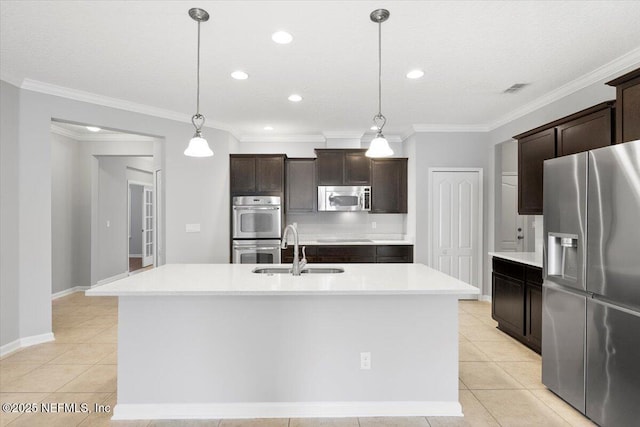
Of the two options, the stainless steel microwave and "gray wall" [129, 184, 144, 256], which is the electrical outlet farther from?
"gray wall" [129, 184, 144, 256]

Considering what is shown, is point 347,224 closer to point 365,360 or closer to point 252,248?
point 252,248

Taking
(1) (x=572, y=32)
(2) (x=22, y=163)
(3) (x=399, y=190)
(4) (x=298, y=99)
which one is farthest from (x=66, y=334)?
(1) (x=572, y=32)

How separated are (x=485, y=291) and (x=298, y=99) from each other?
3.90 m

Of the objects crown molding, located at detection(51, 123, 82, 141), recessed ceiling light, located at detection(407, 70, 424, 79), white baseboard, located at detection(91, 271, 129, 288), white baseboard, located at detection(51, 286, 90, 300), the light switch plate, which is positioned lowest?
white baseboard, located at detection(51, 286, 90, 300)

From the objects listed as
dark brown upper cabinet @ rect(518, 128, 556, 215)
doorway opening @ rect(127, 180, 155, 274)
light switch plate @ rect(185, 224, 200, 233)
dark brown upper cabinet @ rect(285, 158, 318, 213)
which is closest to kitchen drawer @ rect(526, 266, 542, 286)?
dark brown upper cabinet @ rect(518, 128, 556, 215)

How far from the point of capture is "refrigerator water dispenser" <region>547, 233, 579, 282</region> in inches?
94.1

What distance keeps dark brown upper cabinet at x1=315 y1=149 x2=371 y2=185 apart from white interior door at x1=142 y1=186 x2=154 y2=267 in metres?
5.07

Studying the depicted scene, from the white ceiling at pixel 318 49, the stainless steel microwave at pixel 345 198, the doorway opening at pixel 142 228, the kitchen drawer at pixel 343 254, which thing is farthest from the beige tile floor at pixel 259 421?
the doorway opening at pixel 142 228

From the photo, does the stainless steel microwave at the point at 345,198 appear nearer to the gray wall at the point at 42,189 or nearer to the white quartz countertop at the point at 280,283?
the gray wall at the point at 42,189

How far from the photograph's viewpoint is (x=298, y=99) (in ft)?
13.6

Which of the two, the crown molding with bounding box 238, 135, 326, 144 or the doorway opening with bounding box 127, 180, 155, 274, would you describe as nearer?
the crown molding with bounding box 238, 135, 326, 144

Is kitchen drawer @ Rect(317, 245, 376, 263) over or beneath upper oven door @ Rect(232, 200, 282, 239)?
beneath

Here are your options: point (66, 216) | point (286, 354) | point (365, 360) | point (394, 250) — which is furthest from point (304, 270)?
point (66, 216)

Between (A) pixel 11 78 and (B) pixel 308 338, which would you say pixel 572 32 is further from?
(A) pixel 11 78
